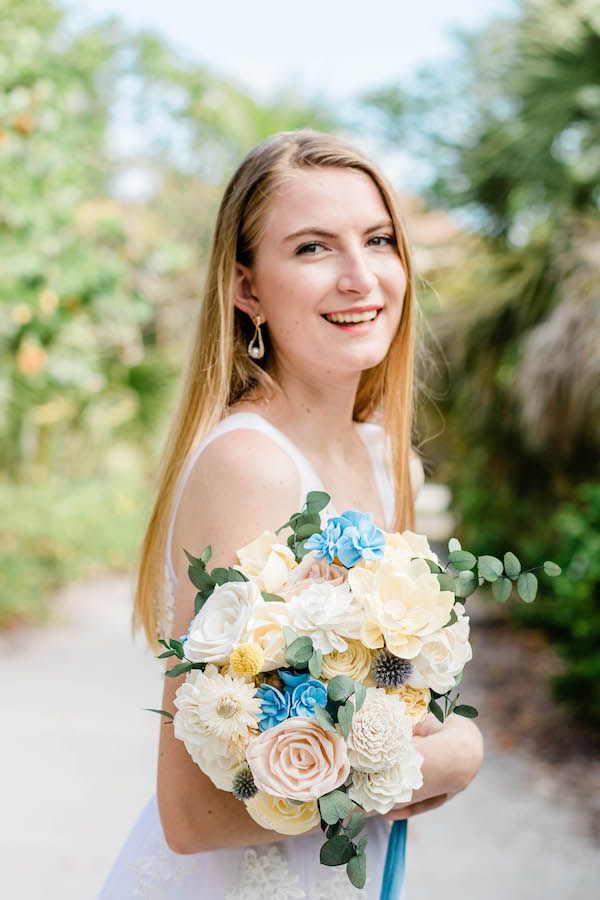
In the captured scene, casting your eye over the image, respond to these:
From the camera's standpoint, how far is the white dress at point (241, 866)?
151 centimetres

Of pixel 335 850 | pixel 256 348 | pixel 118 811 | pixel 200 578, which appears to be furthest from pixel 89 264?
pixel 335 850

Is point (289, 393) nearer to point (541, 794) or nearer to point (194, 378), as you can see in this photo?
point (194, 378)

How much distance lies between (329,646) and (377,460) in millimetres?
857

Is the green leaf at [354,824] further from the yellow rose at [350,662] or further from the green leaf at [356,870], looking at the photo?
the yellow rose at [350,662]

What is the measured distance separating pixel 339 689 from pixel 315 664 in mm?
45

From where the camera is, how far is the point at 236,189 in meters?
1.75

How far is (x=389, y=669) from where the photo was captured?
1.25 metres

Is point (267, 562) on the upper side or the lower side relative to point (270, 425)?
lower

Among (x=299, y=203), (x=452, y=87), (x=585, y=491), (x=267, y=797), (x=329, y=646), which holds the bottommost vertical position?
(x=585, y=491)

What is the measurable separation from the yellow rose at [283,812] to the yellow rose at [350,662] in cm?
18

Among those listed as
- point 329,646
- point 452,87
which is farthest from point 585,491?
point 452,87

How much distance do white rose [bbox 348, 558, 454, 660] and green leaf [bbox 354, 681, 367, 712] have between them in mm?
56

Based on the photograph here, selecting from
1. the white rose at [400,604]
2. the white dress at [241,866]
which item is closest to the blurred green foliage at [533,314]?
the white dress at [241,866]

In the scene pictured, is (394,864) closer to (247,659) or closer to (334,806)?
(334,806)
